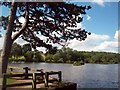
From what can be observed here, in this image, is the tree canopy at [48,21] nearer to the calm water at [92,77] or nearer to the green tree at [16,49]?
the calm water at [92,77]

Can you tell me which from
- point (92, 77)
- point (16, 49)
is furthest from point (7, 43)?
point (16, 49)

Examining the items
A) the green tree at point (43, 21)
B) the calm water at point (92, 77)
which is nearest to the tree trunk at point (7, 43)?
the green tree at point (43, 21)

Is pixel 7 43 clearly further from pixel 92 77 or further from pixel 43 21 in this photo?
pixel 92 77

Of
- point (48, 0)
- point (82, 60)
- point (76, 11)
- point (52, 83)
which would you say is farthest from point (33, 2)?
point (82, 60)

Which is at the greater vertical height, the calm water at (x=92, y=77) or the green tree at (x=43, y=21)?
the green tree at (x=43, y=21)

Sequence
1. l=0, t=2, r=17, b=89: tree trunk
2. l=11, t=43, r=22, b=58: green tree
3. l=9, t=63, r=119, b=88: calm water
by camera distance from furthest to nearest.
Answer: l=11, t=43, r=22, b=58: green tree < l=9, t=63, r=119, b=88: calm water < l=0, t=2, r=17, b=89: tree trunk

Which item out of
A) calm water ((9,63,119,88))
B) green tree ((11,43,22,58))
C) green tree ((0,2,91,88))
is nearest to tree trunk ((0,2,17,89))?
green tree ((0,2,91,88))

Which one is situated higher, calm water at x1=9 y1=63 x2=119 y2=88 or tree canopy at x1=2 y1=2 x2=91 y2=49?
tree canopy at x1=2 y1=2 x2=91 y2=49

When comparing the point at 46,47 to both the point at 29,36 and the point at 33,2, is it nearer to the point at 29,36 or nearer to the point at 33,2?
the point at 29,36

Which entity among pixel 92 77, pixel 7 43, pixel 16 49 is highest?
pixel 16 49

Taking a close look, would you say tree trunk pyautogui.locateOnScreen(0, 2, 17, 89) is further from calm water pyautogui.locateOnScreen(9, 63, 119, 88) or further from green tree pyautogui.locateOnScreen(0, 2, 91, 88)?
calm water pyautogui.locateOnScreen(9, 63, 119, 88)

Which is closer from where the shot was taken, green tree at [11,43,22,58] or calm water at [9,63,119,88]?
calm water at [9,63,119,88]

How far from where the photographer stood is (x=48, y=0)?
18.9 meters

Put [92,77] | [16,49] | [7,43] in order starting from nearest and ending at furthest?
[7,43] → [92,77] → [16,49]
